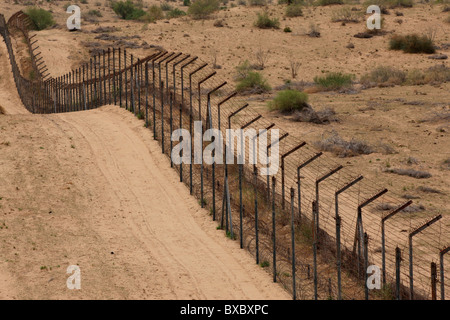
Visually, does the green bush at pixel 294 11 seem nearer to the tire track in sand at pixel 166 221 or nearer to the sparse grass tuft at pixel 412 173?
the tire track in sand at pixel 166 221

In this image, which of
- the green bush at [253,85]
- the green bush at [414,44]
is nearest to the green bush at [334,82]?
the green bush at [253,85]

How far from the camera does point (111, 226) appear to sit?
50.6ft

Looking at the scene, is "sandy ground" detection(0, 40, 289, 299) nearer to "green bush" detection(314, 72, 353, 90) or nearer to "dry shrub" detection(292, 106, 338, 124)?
"dry shrub" detection(292, 106, 338, 124)

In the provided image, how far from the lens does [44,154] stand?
1894 cm

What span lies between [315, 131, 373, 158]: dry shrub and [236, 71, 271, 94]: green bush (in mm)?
11561

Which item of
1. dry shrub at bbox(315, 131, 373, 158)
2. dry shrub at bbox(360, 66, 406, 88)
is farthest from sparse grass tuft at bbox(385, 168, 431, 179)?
dry shrub at bbox(360, 66, 406, 88)

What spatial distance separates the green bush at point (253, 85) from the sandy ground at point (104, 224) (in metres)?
13.8

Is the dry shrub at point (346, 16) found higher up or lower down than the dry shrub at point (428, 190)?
higher up

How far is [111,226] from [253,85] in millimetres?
21118

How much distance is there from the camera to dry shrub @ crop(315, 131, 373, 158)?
22.8 metres

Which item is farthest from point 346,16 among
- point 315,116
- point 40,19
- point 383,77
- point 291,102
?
point 315,116

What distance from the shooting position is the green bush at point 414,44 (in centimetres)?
4334

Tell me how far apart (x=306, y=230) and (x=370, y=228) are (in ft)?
6.09

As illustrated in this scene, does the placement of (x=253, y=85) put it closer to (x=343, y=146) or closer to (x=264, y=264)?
(x=343, y=146)
